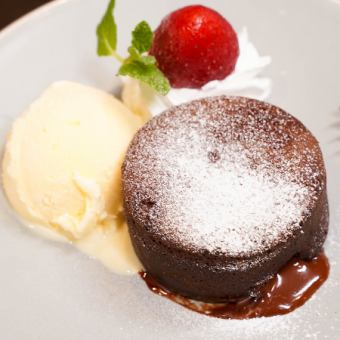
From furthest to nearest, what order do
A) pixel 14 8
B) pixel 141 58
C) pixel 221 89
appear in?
pixel 14 8 → pixel 221 89 → pixel 141 58

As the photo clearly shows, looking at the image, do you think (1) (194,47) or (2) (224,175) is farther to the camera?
(1) (194,47)

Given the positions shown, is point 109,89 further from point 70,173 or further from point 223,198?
point 223,198

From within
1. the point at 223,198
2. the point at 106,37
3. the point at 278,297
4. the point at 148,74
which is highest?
the point at 106,37

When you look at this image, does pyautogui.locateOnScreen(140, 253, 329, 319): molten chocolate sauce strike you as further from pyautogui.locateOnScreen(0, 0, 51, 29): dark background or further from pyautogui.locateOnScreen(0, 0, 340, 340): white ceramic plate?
pyautogui.locateOnScreen(0, 0, 51, 29): dark background

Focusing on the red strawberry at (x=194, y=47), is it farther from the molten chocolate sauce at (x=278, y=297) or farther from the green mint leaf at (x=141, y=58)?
the molten chocolate sauce at (x=278, y=297)

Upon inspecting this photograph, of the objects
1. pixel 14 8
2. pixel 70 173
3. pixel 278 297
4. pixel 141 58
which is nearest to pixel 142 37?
pixel 141 58

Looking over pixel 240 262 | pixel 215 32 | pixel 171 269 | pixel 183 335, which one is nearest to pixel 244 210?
pixel 240 262

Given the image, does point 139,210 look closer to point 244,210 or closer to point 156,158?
point 156,158
